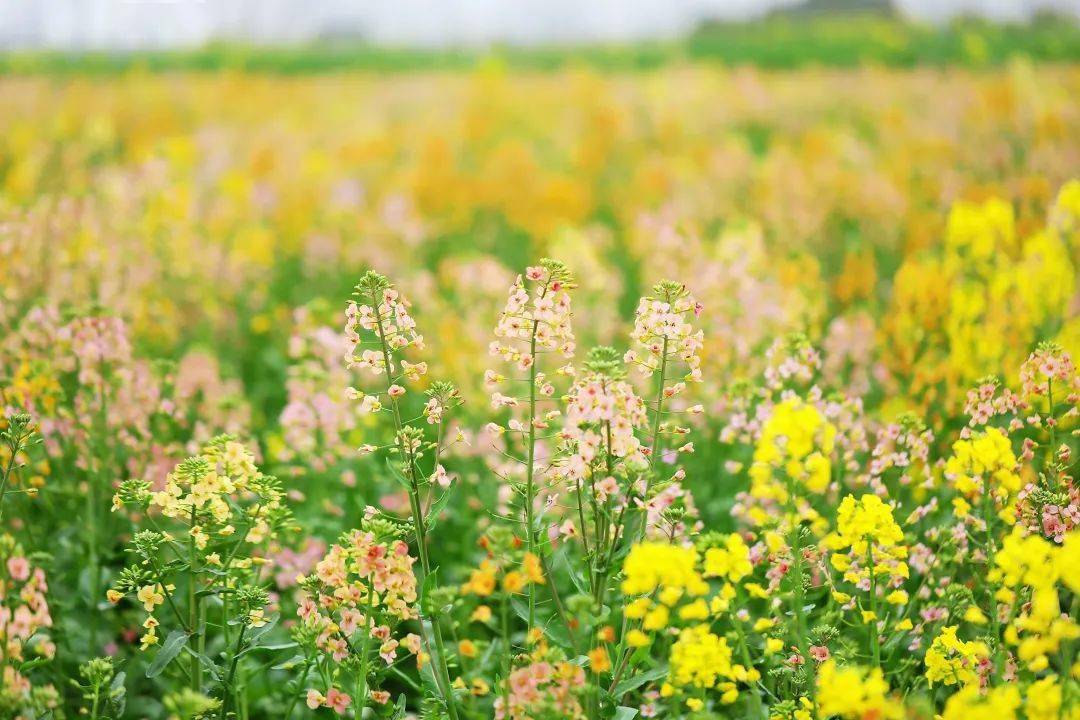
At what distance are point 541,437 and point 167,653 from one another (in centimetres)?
98

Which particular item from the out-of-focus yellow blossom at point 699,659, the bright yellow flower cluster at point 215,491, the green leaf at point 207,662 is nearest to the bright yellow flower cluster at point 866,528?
the out-of-focus yellow blossom at point 699,659

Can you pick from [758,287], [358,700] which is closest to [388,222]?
[758,287]

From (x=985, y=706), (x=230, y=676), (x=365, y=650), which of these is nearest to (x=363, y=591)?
(x=365, y=650)

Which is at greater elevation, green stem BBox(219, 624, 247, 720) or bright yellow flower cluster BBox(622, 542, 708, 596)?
bright yellow flower cluster BBox(622, 542, 708, 596)

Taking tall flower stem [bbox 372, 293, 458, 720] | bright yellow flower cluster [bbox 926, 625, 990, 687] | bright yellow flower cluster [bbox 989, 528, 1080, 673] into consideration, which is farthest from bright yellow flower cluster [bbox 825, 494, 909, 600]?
tall flower stem [bbox 372, 293, 458, 720]

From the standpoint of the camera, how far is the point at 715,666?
69.4 inches

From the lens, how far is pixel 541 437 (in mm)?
2008

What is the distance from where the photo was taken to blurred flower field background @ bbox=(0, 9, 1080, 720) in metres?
1.98

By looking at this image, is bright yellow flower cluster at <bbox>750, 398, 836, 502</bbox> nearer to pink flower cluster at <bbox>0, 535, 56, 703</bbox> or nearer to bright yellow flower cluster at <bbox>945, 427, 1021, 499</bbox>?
bright yellow flower cluster at <bbox>945, 427, 1021, 499</bbox>

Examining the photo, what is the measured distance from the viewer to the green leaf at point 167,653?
2023 millimetres

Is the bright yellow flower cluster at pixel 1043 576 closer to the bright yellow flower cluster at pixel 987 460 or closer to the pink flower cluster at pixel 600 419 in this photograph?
the bright yellow flower cluster at pixel 987 460

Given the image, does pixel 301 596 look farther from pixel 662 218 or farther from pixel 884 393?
pixel 662 218

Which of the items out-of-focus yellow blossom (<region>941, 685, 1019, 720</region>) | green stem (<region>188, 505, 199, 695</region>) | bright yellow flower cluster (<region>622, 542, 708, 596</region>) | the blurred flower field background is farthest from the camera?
green stem (<region>188, 505, 199, 695</region>)

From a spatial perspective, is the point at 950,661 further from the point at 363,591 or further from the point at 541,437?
the point at 363,591
